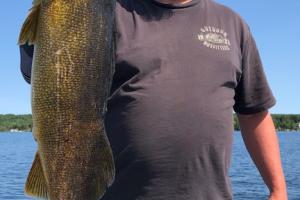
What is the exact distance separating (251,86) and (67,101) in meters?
1.85

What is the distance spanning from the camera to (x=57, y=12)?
120 inches

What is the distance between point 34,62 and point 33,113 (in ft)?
0.94

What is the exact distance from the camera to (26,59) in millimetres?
3496

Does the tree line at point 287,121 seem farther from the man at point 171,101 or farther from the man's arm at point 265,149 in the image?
the man at point 171,101

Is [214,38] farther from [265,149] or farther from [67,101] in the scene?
[67,101]

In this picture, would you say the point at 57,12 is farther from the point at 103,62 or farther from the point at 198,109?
the point at 198,109

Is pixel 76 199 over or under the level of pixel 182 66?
under

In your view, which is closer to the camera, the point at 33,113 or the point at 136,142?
the point at 33,113

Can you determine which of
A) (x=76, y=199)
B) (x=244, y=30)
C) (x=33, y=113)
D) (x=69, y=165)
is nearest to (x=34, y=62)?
(x=33, y=113)

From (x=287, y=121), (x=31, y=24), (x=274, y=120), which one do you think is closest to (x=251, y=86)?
(x=31, y=24)

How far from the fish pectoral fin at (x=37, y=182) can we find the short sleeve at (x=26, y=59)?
70 centimetres

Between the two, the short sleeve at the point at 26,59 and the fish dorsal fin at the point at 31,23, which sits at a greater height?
the fish dorsal fin at the point at 31,23

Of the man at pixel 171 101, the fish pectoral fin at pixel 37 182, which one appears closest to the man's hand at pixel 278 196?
the man at pixel 171 101

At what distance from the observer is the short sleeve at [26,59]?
3.43m
